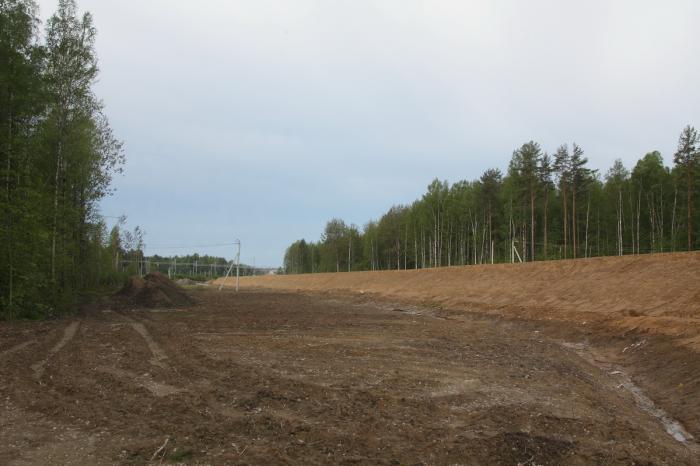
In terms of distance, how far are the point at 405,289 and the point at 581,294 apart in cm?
1740

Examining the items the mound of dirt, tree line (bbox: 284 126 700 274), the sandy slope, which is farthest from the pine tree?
the mound of dirt

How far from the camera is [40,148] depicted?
2017 centimetres

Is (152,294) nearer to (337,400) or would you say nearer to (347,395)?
(347,395)

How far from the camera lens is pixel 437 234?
7031 centimetres

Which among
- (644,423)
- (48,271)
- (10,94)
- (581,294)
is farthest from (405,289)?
(644,423)

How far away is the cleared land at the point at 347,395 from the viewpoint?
541cm

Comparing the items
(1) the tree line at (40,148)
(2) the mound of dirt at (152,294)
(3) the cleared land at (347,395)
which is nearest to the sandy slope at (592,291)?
(3) the cleared land at (347,395)

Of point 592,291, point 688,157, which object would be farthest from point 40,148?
point 688,157

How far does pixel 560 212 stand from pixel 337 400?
196 ft

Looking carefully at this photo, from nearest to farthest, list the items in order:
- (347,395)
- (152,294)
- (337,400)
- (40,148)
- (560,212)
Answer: (337,400), (347,395), (40,148), (152,294), (560,212)

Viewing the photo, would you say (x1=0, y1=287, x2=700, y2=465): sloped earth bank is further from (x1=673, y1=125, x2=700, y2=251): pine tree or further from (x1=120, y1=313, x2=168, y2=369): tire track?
→ (x1=673, y1=125, x2=700, y2=251): pine tree

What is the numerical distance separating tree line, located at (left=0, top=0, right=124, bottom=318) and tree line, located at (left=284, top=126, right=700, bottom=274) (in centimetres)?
3109

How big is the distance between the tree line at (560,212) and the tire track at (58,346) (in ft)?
103

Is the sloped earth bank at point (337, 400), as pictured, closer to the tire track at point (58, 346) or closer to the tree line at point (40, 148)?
the tire track at point (58, 346)
